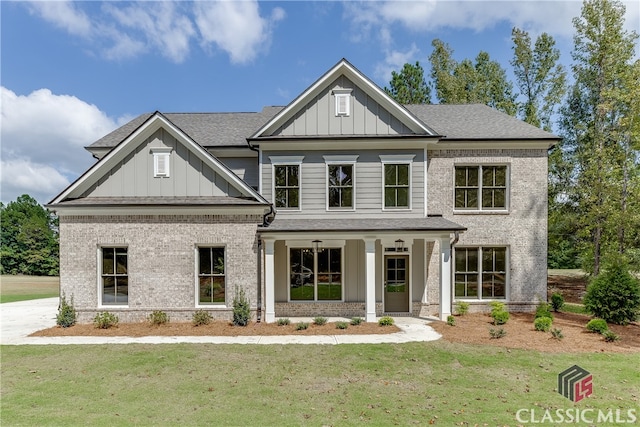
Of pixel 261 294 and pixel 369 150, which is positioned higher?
pixel 369 150

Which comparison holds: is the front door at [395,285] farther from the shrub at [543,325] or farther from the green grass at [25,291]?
the green grass at [25,291]

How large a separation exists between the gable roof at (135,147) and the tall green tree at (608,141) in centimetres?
1588

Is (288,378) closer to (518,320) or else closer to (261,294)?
(261,294)

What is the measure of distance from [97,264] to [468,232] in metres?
14.6

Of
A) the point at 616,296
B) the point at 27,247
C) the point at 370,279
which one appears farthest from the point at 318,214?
the point at 27,247

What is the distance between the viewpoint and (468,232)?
47.6ft

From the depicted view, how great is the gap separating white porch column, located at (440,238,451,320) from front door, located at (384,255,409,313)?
1579mm

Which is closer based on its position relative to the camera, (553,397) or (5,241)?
(553,397)

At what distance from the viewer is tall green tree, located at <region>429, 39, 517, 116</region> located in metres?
28.0

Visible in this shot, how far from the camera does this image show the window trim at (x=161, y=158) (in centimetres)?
1263

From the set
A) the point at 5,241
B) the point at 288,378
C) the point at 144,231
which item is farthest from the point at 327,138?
the point at 5,241

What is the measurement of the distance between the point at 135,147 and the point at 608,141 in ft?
84.2

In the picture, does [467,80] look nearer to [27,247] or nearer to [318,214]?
[318,214]

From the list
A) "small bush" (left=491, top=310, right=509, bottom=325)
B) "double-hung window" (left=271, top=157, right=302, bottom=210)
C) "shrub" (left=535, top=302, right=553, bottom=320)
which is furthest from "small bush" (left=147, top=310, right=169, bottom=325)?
"shrub" (left=535, top=302, right=553, bottom=320)
